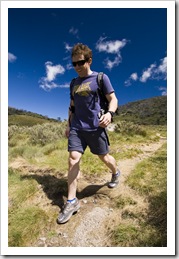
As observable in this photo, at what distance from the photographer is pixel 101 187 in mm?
4684

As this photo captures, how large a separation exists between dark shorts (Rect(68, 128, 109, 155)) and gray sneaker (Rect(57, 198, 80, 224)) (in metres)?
0.91

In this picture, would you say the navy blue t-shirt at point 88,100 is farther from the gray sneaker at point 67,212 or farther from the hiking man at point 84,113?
the gray sneaker at point 67,212

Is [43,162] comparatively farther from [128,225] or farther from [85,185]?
[128,225]

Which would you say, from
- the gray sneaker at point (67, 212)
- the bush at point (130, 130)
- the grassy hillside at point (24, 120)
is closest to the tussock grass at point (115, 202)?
the gray sneaker at point (67, 212)

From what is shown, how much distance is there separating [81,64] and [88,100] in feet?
1.99

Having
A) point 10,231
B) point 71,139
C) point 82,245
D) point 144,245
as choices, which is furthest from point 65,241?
point 71,139

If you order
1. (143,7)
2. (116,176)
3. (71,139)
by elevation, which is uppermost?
(143,7)

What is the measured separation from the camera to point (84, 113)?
3922 millimetres

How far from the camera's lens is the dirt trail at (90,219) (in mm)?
3127

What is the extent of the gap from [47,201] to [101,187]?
1129 mm

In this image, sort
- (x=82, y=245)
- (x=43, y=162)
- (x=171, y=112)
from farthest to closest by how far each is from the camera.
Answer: (x=43, y=162) < (x=171, y=112) < (x=82, y=245)

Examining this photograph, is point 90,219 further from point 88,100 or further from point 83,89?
point 83,89

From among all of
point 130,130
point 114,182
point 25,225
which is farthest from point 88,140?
point 130,130

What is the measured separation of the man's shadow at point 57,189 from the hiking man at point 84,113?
564 mm
